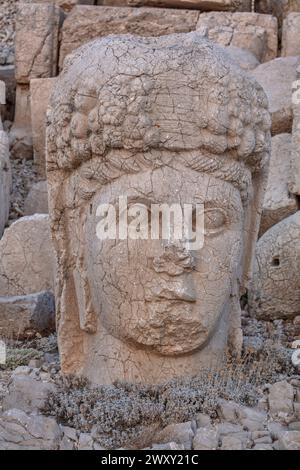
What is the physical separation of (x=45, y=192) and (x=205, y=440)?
483 centimetres

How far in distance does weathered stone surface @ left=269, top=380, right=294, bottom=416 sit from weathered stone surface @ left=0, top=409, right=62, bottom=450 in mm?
997

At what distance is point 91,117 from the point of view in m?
4.76

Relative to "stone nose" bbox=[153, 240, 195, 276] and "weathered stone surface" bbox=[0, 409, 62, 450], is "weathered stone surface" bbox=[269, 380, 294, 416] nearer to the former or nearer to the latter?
"stone nose" bbox=[153, 240, 195, 276]

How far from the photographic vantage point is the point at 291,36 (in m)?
9.64

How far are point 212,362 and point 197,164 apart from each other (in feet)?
3.14

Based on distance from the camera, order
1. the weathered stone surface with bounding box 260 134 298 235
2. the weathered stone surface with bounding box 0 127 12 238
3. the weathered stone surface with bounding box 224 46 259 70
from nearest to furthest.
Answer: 1. the weathered stone surface with bounding box 260 134 298 235
2. the weathered stone surface with bounding box 0 127 12 238
3. the weathered stone surface with bounding box 224 46 259 70

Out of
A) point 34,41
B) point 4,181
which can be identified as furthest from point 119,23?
point 4,181

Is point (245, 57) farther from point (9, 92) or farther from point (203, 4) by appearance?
point (9, 92)

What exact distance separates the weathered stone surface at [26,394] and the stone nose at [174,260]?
2.50ft

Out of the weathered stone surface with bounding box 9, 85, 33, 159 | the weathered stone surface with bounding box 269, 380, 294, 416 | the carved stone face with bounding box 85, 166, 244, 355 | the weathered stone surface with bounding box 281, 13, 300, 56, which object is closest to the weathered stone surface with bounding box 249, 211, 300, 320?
the carved stone face with bounding box 85, 166, 244, 355

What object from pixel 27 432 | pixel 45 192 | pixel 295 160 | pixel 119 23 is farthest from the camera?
pixel 119 23

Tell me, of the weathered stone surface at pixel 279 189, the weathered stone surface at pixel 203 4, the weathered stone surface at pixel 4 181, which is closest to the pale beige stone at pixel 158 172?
the weathered stone surface at pixel 279 189

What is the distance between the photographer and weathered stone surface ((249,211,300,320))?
6602 millimetres

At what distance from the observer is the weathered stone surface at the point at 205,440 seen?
13.0ft
